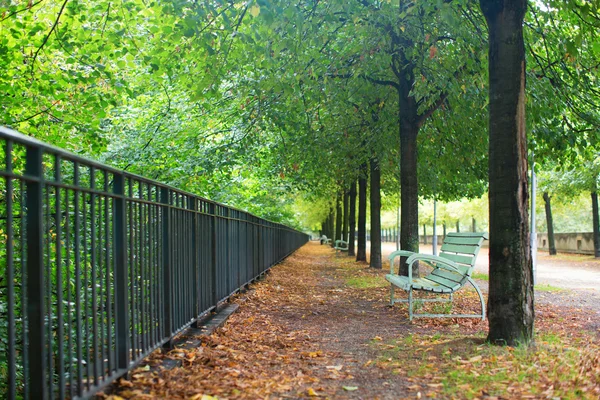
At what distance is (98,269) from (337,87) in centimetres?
799

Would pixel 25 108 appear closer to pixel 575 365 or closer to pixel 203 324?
pixel 203 324

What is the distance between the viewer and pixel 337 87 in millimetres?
12047

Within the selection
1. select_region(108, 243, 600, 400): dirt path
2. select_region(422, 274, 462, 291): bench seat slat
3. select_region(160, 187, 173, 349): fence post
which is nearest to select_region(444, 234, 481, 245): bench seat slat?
select_region(422, 274, 462, 291): bench seat slat

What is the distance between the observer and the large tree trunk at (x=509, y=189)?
18.4 feet

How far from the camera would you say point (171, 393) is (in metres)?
4.05

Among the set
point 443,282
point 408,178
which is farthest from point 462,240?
point 408,178

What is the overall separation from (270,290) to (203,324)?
502 centimetres

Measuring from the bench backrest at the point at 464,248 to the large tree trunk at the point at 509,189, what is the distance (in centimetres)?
142

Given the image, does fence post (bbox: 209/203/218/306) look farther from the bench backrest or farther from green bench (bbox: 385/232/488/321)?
the bench backrest

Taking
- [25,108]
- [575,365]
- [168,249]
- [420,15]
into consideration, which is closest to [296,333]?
[168,249]

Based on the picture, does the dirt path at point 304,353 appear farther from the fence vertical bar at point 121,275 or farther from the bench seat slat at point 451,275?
the bench seat slat at point 451,275

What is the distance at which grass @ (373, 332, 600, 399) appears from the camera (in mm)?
4133

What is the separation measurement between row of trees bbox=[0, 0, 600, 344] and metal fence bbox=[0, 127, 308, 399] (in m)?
2.43

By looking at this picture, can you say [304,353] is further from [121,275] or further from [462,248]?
[462,248]
